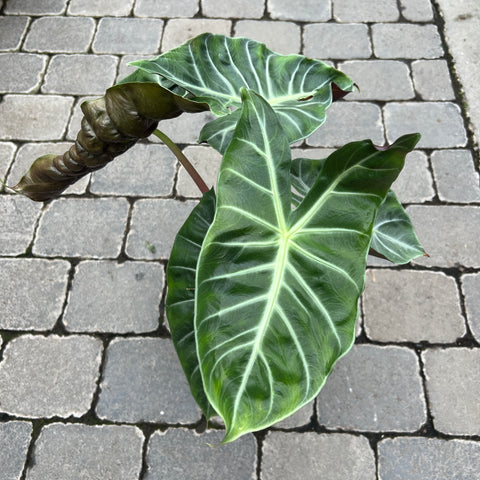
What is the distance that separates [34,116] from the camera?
2.27 meters

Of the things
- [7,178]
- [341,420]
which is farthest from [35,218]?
[341,420]

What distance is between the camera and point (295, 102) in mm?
1194

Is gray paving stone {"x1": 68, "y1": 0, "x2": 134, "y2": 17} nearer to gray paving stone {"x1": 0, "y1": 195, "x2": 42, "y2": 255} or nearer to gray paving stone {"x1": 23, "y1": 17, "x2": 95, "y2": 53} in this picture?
gray paving stone {"x1": 23, "y1": 17, "x2": 95, "y2": 53}

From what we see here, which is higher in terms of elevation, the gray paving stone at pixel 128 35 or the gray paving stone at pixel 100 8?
the gray paving stone at pixel 100 8

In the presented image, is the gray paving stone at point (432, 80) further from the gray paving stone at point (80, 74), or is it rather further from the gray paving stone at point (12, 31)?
the gray paving stone at point (12, 31)

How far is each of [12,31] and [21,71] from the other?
34cm

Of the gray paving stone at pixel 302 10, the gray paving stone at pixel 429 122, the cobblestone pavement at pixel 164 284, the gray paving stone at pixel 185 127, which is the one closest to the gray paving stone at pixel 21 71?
the cobblestone pavement at pixel 164 284

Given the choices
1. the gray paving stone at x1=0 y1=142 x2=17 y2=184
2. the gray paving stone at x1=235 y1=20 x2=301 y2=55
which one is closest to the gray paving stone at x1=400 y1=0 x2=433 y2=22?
the gray paving stone at x1=235 y1=20 x2=301 y2=55

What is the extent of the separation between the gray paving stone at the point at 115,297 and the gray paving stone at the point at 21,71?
107 centimetres

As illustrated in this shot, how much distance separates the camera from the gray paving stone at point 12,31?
8.30ft

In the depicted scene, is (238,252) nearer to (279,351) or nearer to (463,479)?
(279,351)

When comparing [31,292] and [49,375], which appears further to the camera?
[31,292]

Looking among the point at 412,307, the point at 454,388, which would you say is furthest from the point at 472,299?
the point at 454,388

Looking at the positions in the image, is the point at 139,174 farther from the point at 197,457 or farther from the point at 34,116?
the point at 197,457
